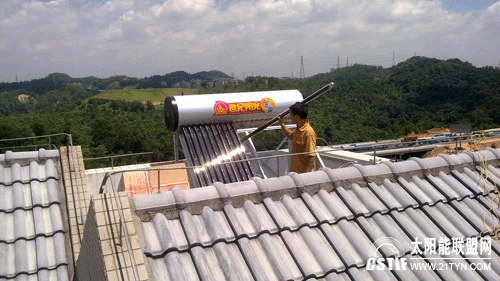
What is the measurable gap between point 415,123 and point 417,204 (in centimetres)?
5613

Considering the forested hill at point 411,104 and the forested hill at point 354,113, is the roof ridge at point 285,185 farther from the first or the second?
the forested hill at point 411,104

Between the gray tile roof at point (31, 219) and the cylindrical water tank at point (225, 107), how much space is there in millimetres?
2349

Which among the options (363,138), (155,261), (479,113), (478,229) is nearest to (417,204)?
(478,229)

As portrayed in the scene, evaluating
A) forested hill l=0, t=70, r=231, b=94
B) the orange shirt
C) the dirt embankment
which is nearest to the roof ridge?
the dirt embankment

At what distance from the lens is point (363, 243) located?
3.42 m

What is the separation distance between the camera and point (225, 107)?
27.4ft

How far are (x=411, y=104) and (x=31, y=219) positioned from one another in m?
63.1

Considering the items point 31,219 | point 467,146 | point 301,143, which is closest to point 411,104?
point 467,146

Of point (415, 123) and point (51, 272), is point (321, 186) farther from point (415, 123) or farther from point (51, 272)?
point (415, 123)

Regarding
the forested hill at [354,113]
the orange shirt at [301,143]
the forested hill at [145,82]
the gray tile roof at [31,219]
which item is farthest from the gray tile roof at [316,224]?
the forested hill at [145,82]

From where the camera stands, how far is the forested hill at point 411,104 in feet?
161

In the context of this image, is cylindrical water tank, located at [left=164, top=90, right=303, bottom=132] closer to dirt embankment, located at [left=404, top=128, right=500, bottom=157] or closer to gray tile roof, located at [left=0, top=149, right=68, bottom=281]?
gray tile roof, located at [left=0, top=149, right=68, bottom=281]

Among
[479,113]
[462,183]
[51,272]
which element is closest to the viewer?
[462,183]

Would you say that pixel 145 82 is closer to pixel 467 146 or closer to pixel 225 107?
pixel 467 146
